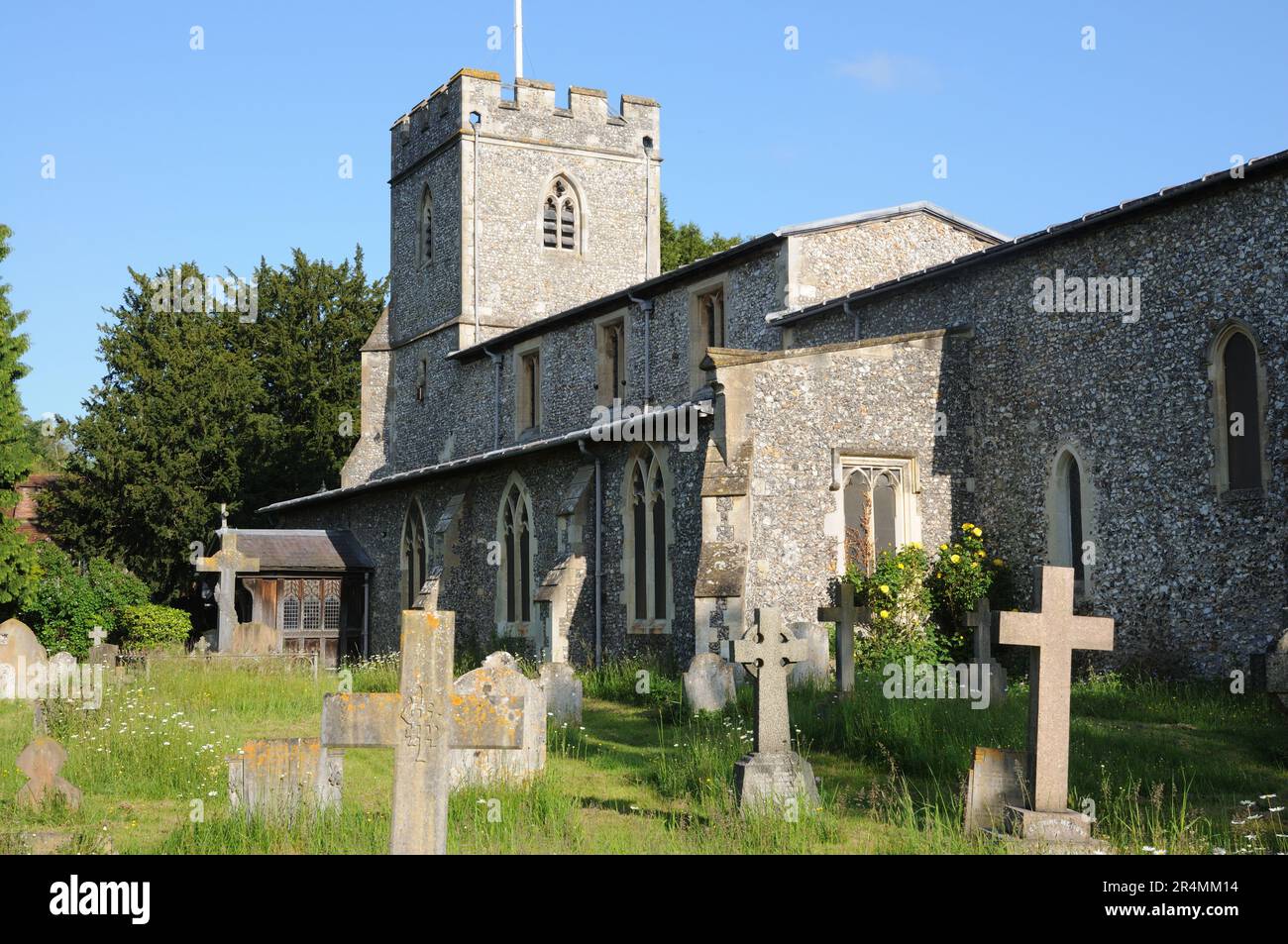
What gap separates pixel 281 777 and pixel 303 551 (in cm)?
2142

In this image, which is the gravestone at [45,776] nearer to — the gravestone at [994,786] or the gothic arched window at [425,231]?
the gravestone at [994,786]

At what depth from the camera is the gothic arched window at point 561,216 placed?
3566 centimetres

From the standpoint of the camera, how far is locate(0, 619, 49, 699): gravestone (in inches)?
801

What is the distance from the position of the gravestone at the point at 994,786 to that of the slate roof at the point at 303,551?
22.1 metres

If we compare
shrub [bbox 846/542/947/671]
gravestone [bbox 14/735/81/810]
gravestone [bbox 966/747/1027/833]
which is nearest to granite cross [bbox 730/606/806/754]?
gravestone [bbox 966/747/1027/833]

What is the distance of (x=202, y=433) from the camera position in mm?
40750

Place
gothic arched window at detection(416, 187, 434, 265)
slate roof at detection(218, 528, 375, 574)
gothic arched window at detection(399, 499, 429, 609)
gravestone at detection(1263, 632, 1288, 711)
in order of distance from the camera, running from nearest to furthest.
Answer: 1. gravestone at detection(1263, 632, 1288, 711)
2. gothic arched window at detection(399, 499, 429, 609)
3. slate roof at detection(218, 528, 375, 574)
4. gothic arched window at detection(416, 187, 434, 265)

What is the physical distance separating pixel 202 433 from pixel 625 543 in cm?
2348

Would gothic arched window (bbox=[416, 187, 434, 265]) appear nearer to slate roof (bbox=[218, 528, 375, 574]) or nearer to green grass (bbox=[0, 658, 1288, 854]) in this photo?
slate roof (bbox=[218, 528, 375, 574])

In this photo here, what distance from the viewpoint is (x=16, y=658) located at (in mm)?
21250

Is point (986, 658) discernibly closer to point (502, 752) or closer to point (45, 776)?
point (502, 752)
